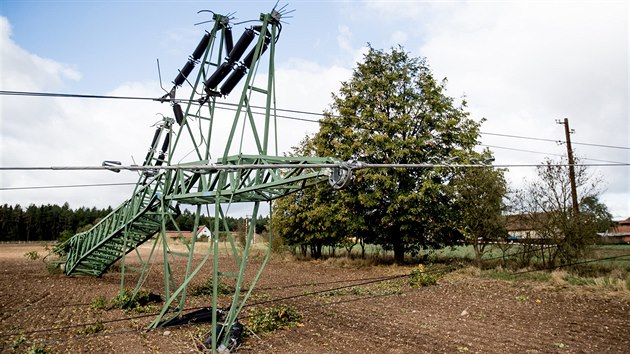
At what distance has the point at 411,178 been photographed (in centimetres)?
2166

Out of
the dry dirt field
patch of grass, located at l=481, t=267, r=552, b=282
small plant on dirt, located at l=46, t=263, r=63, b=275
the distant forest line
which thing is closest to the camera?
the dry dirt field

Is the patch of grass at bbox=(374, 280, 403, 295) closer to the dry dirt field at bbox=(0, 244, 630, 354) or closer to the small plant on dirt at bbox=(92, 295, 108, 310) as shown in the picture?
the dry dirt field at bbox=(0, 244, 630, 354)

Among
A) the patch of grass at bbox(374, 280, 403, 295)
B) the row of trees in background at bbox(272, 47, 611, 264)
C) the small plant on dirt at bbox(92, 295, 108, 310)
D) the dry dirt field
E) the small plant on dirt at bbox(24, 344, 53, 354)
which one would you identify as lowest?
the patch of grass at bbox(374, 280, 403, 295)

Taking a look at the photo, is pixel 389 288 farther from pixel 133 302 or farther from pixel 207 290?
pixel 133 302

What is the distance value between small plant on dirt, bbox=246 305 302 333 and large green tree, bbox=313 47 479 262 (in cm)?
1150

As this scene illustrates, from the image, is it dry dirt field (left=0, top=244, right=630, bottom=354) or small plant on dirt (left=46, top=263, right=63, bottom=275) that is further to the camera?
small plant on dirt (left=46, top=263, right=63, bottom=275)

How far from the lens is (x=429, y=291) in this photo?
49.6 ft

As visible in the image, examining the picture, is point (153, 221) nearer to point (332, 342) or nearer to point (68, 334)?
point (68, 334)

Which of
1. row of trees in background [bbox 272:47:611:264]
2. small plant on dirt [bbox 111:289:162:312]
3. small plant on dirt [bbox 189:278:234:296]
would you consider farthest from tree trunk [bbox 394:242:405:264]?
small plant on dirt [bbox 111:289:162:312]

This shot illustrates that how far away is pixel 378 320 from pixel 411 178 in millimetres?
12363

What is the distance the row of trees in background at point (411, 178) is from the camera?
18688 mm

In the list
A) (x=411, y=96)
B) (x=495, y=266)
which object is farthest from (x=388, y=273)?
(x=411, y=96)

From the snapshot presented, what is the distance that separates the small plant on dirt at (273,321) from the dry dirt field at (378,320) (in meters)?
0.29

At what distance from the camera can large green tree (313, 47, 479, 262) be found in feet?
69.0
